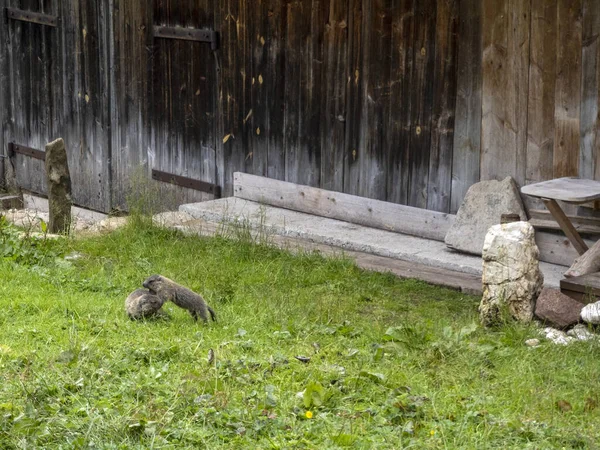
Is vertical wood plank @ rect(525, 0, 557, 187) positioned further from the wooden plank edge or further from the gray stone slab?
the wooden plank edge

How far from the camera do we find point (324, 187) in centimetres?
1005

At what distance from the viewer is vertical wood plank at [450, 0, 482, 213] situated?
8.62m

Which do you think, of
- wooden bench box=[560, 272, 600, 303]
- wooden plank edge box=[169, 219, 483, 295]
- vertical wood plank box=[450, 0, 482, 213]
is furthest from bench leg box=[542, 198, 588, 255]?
vertical wood plank box=[450, 0, 482, 213]

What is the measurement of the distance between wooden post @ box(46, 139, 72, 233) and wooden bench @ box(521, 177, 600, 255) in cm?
446

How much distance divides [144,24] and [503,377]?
7.03 m

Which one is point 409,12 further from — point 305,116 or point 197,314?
point 197,314

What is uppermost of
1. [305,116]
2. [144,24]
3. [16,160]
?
[144,24]

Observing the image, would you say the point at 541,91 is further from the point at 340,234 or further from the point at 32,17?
the point at 32,17

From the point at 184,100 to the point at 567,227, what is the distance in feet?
16.1

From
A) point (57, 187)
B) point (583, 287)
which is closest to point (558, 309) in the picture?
point (583, 287)

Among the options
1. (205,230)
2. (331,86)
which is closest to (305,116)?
(331,86)

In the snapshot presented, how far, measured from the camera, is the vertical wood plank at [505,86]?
8344 mm

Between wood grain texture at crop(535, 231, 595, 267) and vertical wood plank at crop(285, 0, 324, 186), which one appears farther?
vertical wood plank at crop(285, 0, 324, 186)

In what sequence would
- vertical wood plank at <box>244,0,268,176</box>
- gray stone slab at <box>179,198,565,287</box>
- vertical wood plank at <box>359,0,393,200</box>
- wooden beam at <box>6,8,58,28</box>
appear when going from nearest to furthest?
gray stone slab at <box>179,198,565,287</box>, vertical wood plank at <box>359,0,393,200</box>, vertical wood plank at <box>244,0,268,176</box>, wooden beam at <box>6,8,58,28</box>
